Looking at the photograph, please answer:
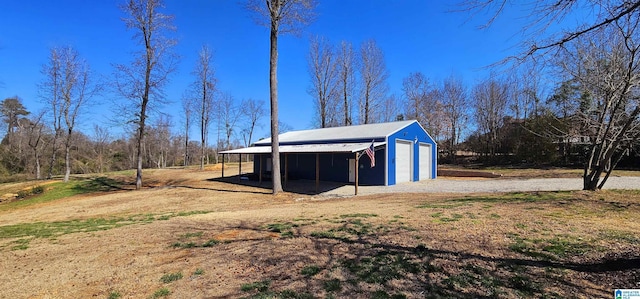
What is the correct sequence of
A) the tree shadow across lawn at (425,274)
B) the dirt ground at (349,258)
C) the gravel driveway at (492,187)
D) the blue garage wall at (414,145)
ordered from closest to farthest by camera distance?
1. the tree shadow across lawn at (425,274)
2. the dirt ground at (349,258)
3. the gravel driveway at (492,187)
4. the blue garage wall at (414,145)

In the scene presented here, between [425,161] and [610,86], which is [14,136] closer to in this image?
[425,161]

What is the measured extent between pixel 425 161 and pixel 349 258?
18.4 meters

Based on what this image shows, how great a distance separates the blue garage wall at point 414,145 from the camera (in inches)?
679

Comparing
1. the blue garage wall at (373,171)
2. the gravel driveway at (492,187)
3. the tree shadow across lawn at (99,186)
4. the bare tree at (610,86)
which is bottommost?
the tree shadow across lawn at (99,186)

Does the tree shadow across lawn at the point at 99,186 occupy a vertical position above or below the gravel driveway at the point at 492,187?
below

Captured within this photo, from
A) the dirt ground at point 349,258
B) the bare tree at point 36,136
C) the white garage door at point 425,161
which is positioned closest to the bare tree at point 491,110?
the white garage door at point 425,161

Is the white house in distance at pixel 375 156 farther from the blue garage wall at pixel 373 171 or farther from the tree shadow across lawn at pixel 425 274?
the tree shadow across lawn at pixel 425 274

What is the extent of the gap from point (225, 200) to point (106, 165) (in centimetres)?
3721

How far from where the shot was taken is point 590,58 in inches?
353

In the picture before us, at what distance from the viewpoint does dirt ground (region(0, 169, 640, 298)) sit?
10.5 feet

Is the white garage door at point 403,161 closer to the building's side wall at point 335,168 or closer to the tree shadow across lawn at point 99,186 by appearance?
the building's side wall at point 335,168

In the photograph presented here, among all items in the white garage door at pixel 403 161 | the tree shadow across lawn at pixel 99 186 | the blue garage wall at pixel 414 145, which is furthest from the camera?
the tree shadow across lawn at pixel 99 186

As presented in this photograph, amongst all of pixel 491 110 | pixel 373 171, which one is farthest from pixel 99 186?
pixel 491 110

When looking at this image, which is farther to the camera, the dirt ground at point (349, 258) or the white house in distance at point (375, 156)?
the white house in distance at point (375, 156)
